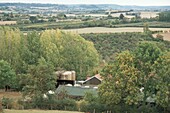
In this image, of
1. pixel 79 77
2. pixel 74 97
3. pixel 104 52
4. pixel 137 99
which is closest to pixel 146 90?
pixel 137 99

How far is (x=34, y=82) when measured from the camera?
41.4 metres

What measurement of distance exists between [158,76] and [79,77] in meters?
18.9

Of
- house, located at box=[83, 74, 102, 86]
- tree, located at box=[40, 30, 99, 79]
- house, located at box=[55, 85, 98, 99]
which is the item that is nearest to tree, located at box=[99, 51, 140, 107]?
house, located at box=[55, 85, 98, 99]

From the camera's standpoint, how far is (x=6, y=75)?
4806 cm

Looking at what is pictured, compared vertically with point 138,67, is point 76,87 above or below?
below

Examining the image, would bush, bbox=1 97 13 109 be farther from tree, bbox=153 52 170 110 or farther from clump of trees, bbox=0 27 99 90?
tree, bbox=153 52 170 110

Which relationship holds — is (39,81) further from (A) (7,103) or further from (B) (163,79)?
(B) (163,79)

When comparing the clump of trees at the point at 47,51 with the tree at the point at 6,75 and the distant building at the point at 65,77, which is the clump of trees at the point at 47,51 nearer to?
the tree at the point at 6,75

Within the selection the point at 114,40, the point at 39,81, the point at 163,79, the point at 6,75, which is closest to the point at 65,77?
the point at 6,75

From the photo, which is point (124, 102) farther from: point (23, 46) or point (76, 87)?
point (23, 46)

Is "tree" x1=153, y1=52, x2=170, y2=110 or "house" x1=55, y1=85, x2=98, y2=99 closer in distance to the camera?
"tree" x1=153, y1=52, x2=170, y2=110

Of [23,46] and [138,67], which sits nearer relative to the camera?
[138,67]

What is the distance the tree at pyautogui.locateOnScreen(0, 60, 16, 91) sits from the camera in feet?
158

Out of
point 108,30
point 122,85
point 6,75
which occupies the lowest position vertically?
point 108,30
